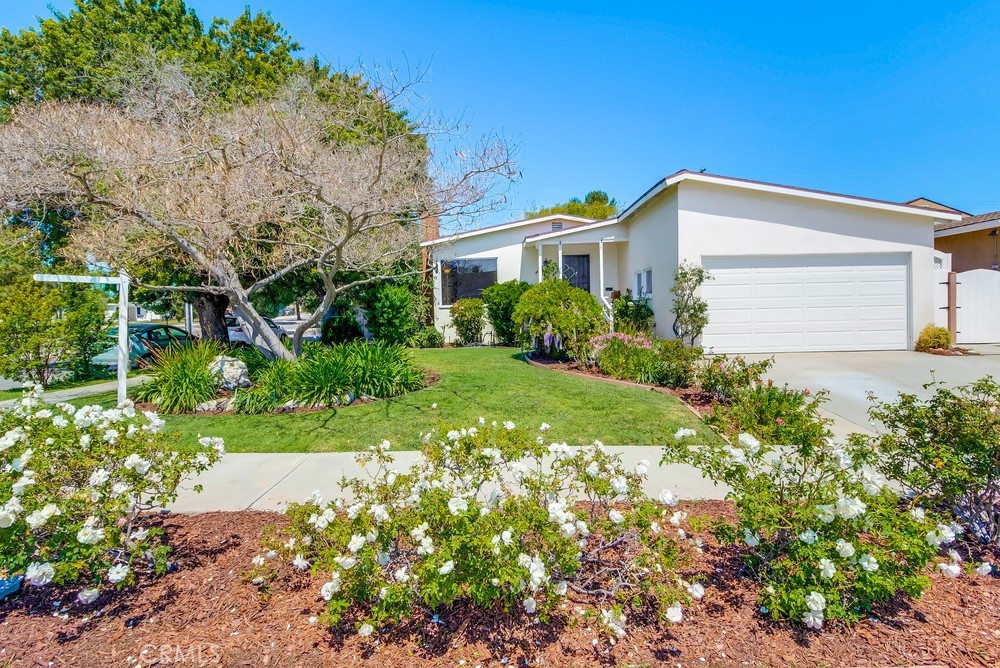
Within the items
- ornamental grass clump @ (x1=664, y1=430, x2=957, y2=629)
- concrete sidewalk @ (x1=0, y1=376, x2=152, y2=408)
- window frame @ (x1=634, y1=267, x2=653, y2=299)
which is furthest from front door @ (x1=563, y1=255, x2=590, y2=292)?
ornamental grass clump @ (x1=664, y1=430, x2=957, y2=629)

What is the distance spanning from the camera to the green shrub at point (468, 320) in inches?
654

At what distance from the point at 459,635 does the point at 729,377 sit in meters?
5.67

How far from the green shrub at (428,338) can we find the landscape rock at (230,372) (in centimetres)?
790

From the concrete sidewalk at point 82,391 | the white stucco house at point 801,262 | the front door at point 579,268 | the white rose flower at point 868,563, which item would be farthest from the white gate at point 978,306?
the concrete sidewalk at point 82,391

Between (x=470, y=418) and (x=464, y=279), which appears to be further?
(x=464, y=279)

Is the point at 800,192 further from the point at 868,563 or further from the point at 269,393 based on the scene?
the point at 269,393

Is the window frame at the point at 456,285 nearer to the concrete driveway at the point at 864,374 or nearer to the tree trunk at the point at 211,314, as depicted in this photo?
the tree trunk at the point at 211,314

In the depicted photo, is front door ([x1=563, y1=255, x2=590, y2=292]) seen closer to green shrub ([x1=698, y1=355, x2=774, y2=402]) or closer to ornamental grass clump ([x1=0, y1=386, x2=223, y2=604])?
green shrub ([x1=698, y1=355, x2=774, y2=402])

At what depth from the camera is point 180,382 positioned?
26.3ft

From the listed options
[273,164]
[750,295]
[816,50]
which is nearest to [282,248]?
[273,164]

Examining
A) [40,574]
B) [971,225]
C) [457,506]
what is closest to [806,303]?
[971,225]

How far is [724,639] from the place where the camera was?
8.17ft

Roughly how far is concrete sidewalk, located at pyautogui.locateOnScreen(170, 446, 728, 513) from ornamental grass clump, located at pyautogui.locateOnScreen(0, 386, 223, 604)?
0.85m

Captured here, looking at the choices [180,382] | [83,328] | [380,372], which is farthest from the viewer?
[83,328]
